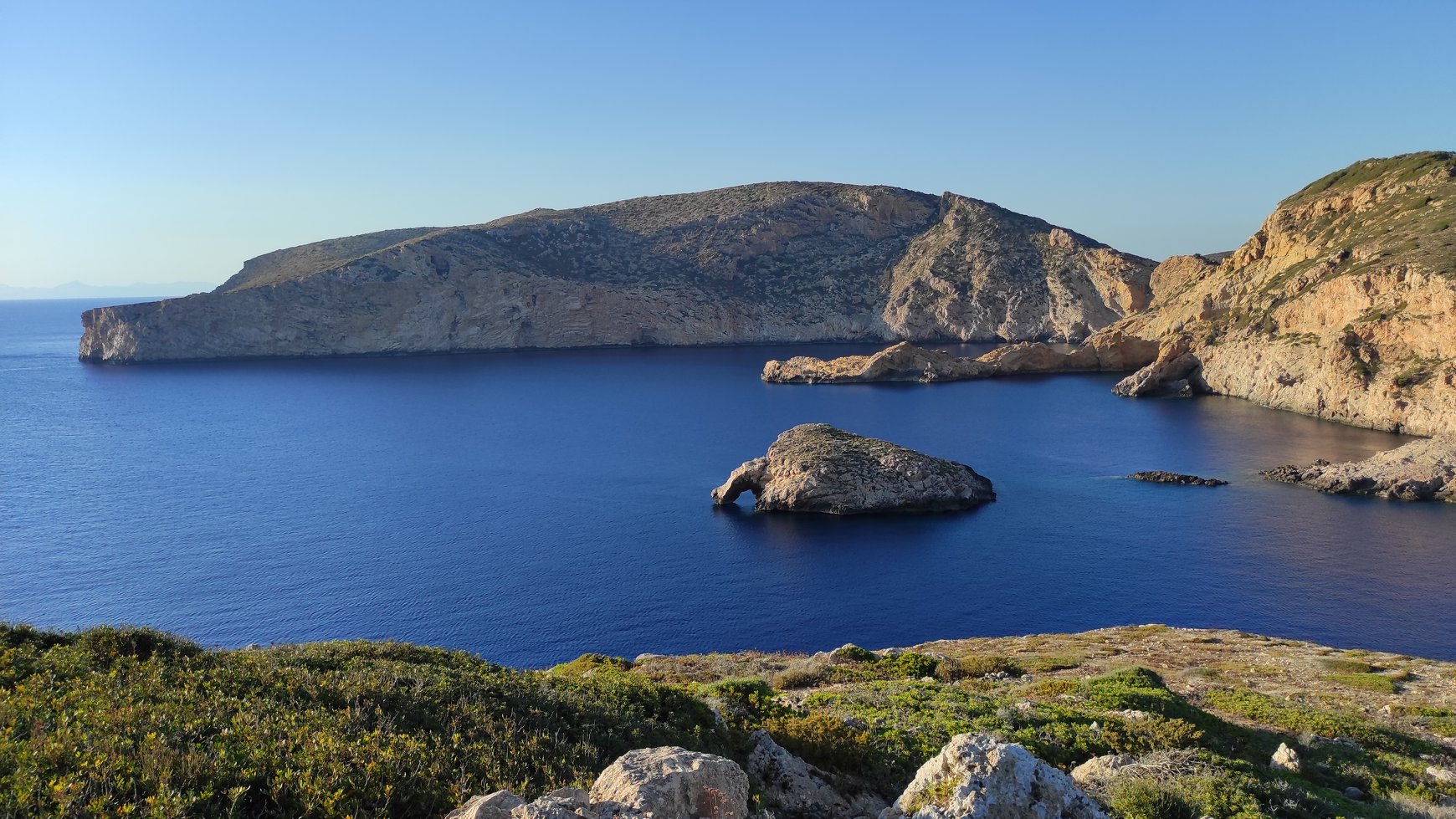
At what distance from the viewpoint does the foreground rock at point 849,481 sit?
239ft

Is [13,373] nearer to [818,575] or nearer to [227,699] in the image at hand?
[818,575]

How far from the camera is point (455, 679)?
1331 cm

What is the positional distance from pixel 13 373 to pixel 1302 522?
731 ft

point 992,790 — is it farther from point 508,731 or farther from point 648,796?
point 508,731

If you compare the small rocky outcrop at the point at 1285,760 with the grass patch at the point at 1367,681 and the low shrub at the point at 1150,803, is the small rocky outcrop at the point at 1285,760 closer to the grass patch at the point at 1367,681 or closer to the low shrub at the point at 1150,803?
the low shrub at the point at 1150,803

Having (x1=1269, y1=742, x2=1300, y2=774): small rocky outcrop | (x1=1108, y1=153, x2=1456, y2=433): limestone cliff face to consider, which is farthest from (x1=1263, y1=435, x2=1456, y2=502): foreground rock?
(x1=1269, y1=742, x2=1300, y2=774): small rocky outcrop

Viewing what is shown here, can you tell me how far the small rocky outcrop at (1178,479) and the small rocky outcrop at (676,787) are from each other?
79897mm

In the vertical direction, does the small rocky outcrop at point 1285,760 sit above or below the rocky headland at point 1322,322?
below

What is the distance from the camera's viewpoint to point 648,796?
8.19 meters

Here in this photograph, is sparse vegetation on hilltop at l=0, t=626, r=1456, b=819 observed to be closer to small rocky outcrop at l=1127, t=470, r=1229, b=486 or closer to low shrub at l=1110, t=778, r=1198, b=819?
low shrub at l=1110, t=778, r=1198, b=819

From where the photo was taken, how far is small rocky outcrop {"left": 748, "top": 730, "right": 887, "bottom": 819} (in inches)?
443

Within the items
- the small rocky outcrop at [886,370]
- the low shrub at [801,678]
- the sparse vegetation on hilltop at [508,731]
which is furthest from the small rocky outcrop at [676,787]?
the small rocky outcrop at [886,370]

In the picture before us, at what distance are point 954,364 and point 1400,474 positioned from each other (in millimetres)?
84587

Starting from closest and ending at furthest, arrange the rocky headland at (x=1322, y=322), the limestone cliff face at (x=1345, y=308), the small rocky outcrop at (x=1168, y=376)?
the limestone cliff face at (x=1345, y=308), the rocky headland at (x=1322, y=322), the small rocky outcrop at (x=1168, y=376)
